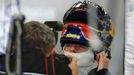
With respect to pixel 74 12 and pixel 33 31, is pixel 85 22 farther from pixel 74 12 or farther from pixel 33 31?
pixel 33 31

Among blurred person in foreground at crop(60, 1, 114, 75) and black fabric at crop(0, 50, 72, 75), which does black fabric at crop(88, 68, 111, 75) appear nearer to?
blurred person in foreground at crop(60, 1, 114, 75)

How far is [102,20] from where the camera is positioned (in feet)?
2.92

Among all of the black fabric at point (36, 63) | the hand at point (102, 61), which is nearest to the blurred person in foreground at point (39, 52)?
the black fabric at point (36, 63)

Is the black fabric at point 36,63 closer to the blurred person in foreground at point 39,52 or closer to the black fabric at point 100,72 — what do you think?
the blurred person in foreground at point 39,52

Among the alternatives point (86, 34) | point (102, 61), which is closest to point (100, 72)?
point (102, 61)

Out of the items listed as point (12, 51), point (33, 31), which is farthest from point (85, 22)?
point (12, 51)

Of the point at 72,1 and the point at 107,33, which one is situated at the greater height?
the point at 72,1

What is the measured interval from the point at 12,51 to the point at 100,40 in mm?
316

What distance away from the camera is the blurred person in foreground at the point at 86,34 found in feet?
2.83

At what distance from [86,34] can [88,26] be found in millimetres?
26

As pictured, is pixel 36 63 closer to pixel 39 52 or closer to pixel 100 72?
pixel 39 52

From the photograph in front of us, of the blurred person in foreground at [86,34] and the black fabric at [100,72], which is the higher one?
the blurred person in foreground at [86,34]

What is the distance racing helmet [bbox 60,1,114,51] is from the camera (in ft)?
2.83

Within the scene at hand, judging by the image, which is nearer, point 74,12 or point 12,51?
point 12,51
